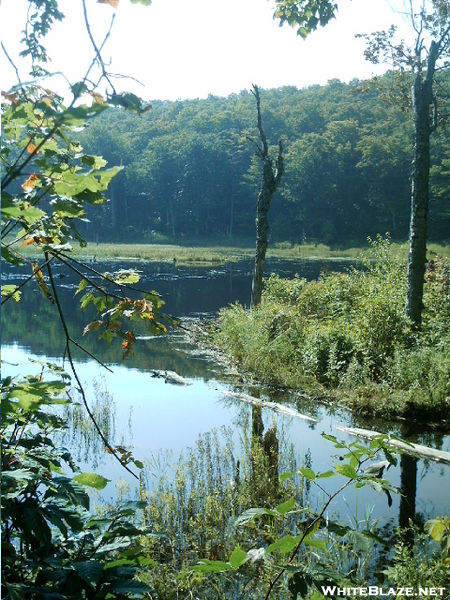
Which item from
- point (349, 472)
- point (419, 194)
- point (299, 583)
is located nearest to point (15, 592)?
point (299, 583)

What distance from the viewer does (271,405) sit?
8852mm

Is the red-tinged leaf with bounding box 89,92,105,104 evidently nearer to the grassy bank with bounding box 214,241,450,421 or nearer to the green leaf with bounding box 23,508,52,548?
the green leaf with bounding box 23,508,52,548

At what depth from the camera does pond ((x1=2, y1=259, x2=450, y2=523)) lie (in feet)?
19.3

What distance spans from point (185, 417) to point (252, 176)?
66.5m

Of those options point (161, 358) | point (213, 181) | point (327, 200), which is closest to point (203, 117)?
point (213, 181)

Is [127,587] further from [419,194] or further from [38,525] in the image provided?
[419,194]

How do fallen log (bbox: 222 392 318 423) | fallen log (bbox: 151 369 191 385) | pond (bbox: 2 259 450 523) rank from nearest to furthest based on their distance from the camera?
pond (bbox: 2 259 450 523) < fallen log (bbox: 222 392 318 423) < fallen log (bbox: 151 369 191 385)

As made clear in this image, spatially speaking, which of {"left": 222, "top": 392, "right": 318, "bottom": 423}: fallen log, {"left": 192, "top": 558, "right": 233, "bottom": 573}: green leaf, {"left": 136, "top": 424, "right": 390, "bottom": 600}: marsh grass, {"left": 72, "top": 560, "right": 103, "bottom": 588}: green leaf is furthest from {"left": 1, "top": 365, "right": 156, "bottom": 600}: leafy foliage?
{"left": 222, "top": 392, "right": 318, "bottom": 423}: fallen log

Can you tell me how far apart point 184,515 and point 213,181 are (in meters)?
76.5

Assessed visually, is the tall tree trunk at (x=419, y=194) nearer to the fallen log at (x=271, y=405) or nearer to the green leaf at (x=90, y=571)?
the fallen log at (x=271, y=405)

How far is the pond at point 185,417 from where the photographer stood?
19.3 ft

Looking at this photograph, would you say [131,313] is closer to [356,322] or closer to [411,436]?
[411,436]

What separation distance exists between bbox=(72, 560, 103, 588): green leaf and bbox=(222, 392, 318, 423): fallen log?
6.80 metres

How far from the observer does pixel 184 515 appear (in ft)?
16.5
